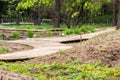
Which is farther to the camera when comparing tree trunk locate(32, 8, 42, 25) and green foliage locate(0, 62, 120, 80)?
tree trunk locate(32, 8, 42, 25)

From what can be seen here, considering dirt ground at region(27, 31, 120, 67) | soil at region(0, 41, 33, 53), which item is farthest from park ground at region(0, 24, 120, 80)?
soil at region(0, 41, 33, 53)

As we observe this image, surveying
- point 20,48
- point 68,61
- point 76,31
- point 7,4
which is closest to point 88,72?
point 68,61

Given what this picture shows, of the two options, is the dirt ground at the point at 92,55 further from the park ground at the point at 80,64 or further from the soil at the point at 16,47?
the soil at the point at 16,47

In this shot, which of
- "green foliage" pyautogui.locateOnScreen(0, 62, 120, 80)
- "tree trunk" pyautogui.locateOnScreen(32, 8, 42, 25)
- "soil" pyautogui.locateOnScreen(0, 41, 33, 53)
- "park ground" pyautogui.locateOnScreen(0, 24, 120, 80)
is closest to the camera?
"green foliage" pyautogui.locateOnScreen(0, 62, 120, 80)

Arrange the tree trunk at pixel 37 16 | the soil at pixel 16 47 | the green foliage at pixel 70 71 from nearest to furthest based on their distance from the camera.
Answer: the green foliage at pixel 70 71
the soil at pixel 16 47
the tree trunk at pixel 37 16

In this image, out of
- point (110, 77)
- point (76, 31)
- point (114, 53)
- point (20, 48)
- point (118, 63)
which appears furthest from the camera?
point (76, 31)

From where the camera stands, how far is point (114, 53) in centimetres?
846

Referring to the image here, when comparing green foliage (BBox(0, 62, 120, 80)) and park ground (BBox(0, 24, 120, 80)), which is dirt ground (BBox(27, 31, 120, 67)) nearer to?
park ground (BBox(0, 24, 120, 80))

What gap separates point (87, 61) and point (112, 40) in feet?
5.33

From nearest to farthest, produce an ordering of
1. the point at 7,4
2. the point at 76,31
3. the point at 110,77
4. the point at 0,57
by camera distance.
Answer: the point at 110,77, the point at 0,57, the point at 76,31, the point at 7,4

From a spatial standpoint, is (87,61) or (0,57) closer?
(87,61)

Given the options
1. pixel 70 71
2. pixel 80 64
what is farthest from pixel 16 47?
pixel 70 71

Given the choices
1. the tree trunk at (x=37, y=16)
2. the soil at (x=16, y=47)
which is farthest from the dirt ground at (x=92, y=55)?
the tree trunk at (x=37, y=16)

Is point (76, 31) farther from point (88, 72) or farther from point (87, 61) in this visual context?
point (88, 72)
